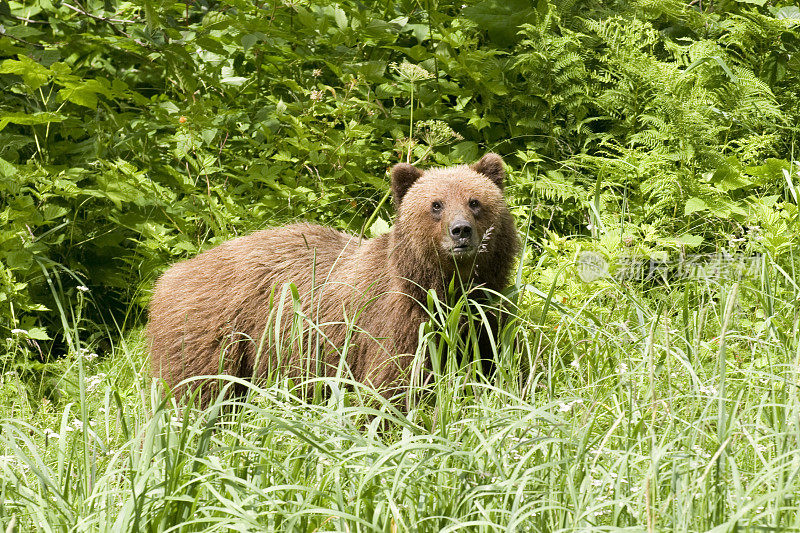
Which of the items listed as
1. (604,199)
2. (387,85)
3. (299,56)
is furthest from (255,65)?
(604,199)

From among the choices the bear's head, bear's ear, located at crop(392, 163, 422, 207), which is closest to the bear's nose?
the bear's head

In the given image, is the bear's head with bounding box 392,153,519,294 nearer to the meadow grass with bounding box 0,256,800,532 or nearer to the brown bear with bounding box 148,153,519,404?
the brown bear with bounding box 148,153,519,404

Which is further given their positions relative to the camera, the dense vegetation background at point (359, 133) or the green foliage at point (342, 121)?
the green foliage at point (342, 121)

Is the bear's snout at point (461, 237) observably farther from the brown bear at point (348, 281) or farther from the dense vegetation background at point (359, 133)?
the dense vegetation background at point (359, 133)

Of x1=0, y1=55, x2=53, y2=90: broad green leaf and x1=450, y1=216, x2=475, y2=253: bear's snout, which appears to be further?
x1=0, y1=55, x2=53, y2=90: broad green leaf

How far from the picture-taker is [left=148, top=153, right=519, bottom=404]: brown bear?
206 inches

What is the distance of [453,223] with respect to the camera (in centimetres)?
513

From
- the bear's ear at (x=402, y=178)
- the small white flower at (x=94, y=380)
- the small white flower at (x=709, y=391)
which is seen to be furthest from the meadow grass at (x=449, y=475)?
the bear's ear at (x=402, y=178)

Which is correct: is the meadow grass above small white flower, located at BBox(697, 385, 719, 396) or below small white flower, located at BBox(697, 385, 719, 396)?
below

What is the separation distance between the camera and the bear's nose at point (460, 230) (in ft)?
16.7

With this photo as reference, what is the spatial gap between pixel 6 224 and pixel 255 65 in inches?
97.4

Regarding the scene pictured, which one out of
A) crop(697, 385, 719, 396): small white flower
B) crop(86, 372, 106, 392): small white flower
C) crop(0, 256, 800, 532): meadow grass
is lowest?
crop(86, 372, 106, 392): small white flower

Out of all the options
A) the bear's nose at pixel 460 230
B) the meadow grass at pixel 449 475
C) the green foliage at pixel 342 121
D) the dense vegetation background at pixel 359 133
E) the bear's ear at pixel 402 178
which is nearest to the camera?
the meadow grass at pixel 449 475

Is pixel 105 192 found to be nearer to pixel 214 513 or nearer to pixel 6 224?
pixel 6 224
